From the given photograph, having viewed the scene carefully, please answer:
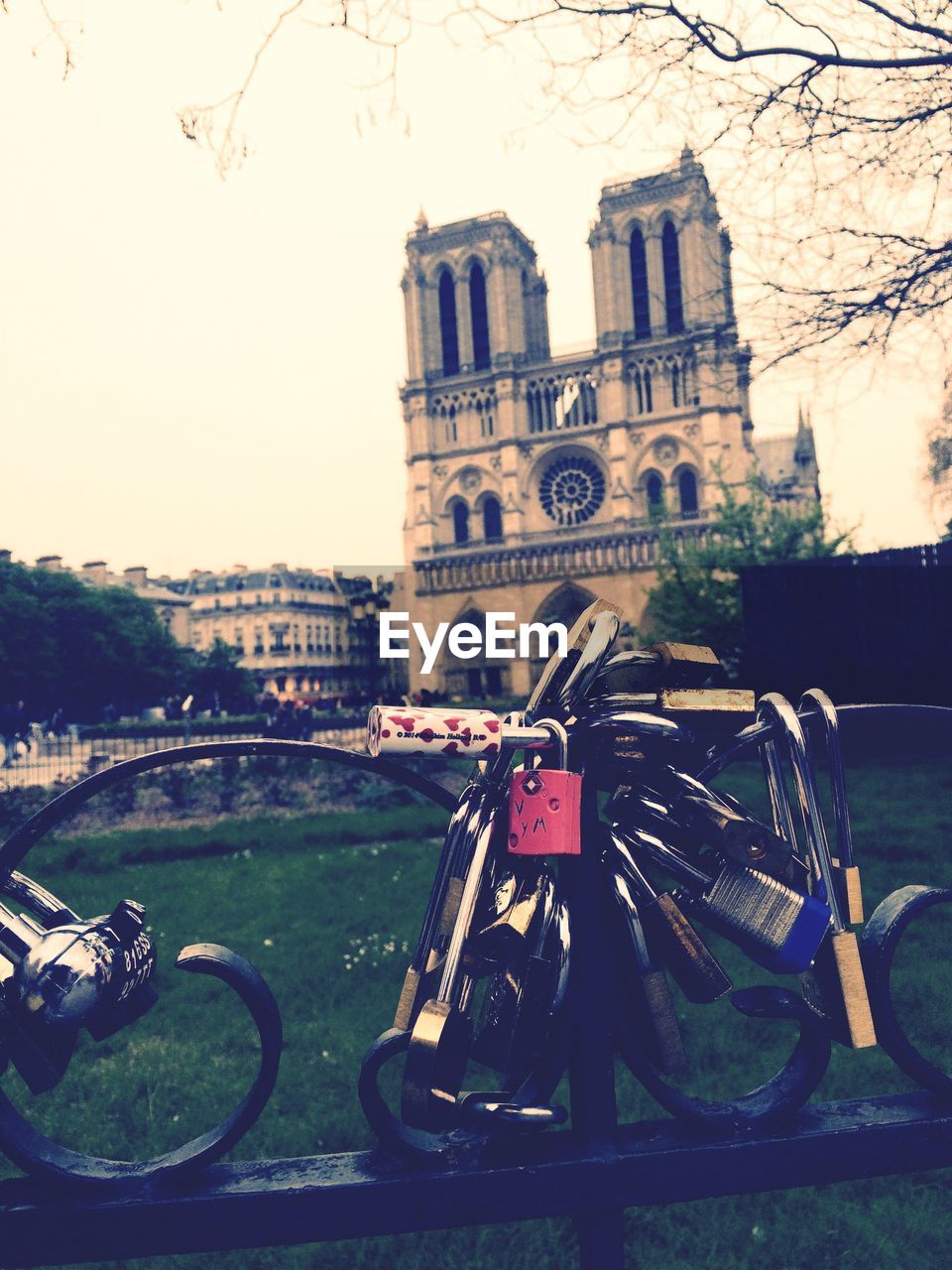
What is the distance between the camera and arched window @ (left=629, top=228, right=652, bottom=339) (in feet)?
174

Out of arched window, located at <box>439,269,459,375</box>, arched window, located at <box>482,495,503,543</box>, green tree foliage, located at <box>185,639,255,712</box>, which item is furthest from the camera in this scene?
arched window, located at <box>439,269,459,375</box>

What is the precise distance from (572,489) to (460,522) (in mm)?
7114

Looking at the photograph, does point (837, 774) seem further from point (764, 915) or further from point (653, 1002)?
point (653, 1002)

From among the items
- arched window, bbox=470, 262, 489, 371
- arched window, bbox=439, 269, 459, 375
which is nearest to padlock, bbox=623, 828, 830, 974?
arched window, bbox=470, 262, 489, 371

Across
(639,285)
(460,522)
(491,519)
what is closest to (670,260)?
(639,285)

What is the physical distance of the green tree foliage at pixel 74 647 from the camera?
112ft

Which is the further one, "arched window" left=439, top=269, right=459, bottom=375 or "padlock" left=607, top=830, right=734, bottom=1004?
"arched window" left=439, top=269, right=459, bottom=375

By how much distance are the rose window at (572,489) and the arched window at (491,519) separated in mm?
2830

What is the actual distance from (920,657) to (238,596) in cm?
7410

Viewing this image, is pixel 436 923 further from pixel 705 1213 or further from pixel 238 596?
pixel 238 596

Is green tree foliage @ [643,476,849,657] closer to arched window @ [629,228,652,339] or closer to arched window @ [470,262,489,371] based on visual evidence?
arched window @ [629,228,652,339]

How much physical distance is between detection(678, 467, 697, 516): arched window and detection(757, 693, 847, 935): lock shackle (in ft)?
172
